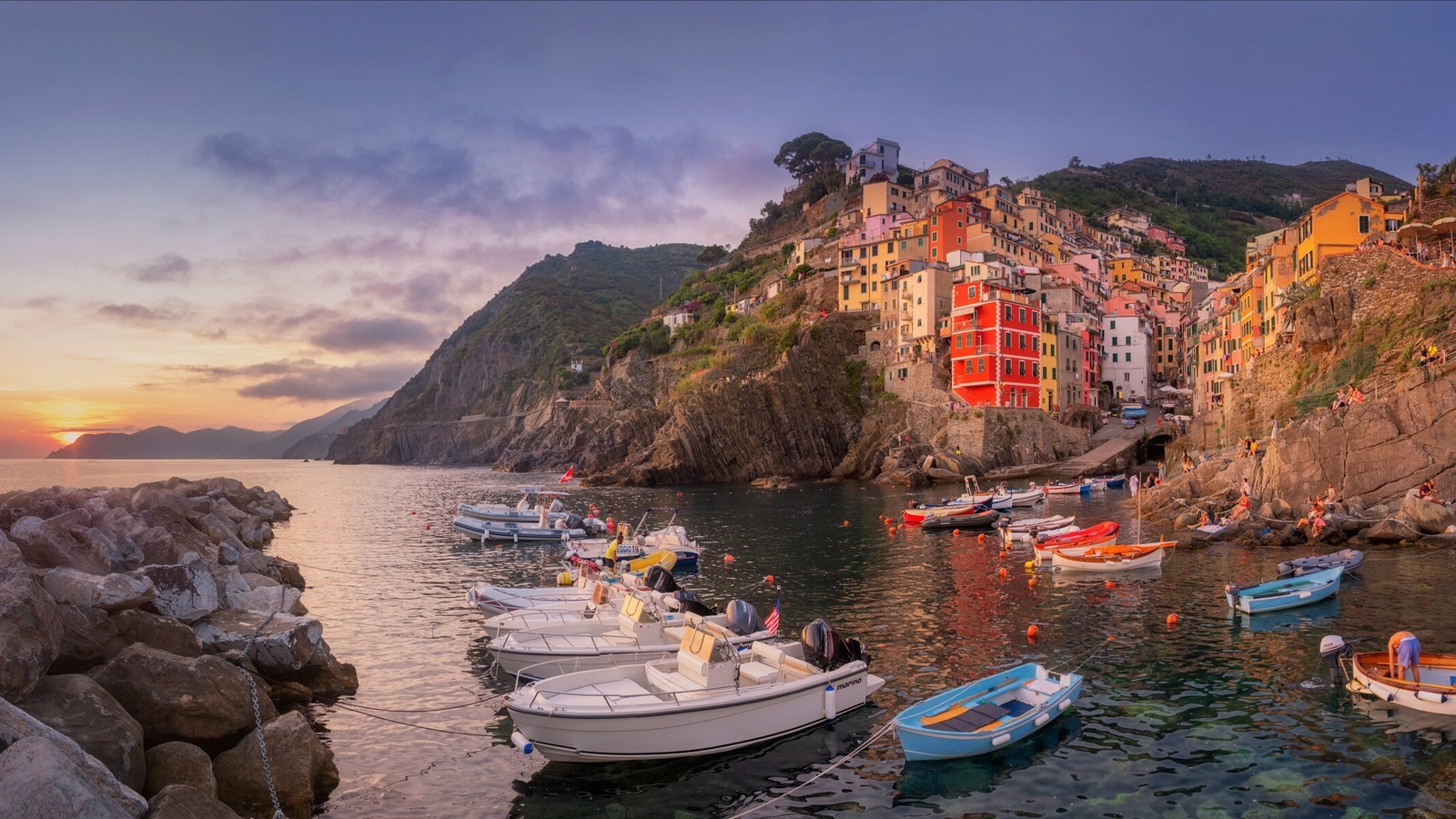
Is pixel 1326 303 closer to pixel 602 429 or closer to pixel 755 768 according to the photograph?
pixel 755 768

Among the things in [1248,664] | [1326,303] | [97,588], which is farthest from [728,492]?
[97,588]

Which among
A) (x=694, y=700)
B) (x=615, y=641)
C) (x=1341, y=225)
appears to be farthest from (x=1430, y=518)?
(x=694, y=700)

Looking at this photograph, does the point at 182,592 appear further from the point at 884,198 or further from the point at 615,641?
the point at 884,198

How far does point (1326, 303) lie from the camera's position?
53.6 metres

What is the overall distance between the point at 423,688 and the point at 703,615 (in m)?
7.17

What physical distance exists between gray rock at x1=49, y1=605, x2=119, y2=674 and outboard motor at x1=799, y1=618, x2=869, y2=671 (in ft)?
Answer: 42.4

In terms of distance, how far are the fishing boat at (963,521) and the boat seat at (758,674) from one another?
113 feet

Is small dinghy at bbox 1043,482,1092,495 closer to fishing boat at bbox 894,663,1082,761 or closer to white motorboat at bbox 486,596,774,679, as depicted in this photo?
fishing boat at bbox 894,663,1082,761

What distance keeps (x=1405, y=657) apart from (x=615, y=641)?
1672 cm

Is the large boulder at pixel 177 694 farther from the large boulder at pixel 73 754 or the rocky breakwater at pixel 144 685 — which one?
the large boulder at pixel 73 754

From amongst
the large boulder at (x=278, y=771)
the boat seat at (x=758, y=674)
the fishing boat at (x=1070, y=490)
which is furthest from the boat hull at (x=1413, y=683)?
the fishing boat at (x=1070, y=490)

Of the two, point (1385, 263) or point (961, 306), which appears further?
point (961, 306)

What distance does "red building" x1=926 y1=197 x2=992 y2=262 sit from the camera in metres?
104

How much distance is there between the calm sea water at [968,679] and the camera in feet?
45.8
